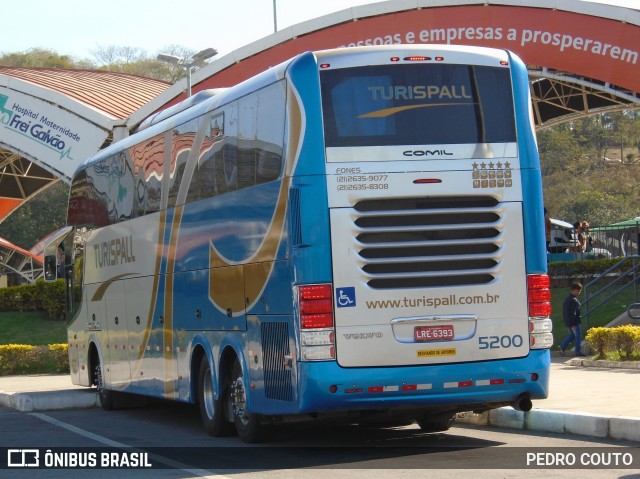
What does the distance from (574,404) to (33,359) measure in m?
18.9

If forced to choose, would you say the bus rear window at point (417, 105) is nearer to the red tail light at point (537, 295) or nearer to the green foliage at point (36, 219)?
the red tail light at point (537, 295)

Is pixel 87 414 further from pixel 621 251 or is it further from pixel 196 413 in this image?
pixel 621 251

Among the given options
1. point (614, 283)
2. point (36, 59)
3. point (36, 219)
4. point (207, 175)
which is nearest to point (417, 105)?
point (207, 175)

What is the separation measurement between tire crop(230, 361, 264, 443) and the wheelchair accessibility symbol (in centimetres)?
212

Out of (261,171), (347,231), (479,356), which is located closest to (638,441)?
(479,356)

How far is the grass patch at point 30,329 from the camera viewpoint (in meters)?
37.4

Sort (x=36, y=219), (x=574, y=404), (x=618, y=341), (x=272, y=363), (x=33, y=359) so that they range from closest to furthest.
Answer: (x=272, y=363) < (x=574, y=404) < (x=618, y=341) < (x=33, y=359) < (x=36, y=219)

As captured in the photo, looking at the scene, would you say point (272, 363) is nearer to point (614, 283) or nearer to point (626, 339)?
point (626, 339)

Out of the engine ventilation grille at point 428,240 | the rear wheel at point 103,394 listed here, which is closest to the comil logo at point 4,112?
the rear wheel at point 103,394

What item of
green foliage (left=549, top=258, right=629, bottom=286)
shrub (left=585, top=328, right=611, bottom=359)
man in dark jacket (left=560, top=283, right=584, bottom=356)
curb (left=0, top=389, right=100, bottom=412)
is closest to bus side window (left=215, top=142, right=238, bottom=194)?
curb (left=0, top=389, right=100, bottom=412)

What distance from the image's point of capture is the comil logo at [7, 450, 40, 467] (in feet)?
41.2

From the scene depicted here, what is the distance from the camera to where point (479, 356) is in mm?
12227

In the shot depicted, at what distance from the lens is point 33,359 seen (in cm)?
3042

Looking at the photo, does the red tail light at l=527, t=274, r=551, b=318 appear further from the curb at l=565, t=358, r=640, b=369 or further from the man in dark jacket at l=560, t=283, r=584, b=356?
the man in dark jacket at l=560, t=283, r=584, b=356
